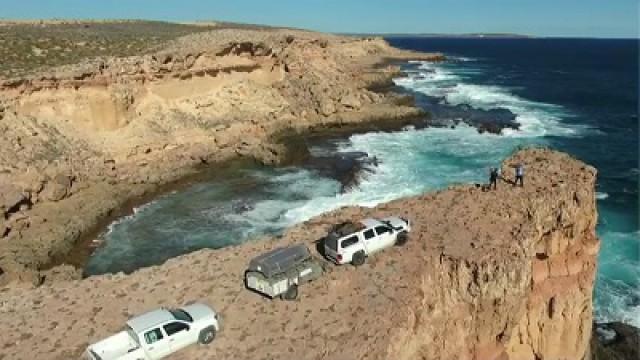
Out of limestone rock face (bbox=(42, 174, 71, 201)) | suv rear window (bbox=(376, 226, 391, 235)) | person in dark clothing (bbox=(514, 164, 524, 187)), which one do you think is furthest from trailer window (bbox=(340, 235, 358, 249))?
limestone rock face (bbox=(42, 174, 71, 201))

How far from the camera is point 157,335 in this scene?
706 inches

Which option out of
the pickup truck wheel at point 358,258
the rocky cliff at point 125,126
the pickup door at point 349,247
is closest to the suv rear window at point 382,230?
the pickup door at point 349,247

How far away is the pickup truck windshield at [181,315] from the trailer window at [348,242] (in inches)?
233

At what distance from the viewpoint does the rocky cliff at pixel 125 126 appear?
131ft

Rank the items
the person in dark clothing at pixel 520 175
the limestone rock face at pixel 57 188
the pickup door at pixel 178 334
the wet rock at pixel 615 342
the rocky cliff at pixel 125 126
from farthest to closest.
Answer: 1. the limestone rock face at pixel 57 188
2. the rocky cliff at pixel 125 126
3. the wet rock at pixel 615 342
4. the person in dark clothing at pixel 520 175
5. the pickup door at pixel 178 334

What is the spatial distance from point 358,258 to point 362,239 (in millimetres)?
675

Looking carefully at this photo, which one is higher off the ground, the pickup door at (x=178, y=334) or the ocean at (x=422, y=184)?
the pickup door at (x=178, y=334)

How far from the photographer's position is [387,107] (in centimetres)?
7912

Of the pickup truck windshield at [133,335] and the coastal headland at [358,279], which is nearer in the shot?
the pickup truck windshield at [133,335]

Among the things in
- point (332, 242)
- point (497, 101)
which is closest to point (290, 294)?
point (332, 242)

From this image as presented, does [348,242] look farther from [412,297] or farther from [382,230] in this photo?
[412,297]

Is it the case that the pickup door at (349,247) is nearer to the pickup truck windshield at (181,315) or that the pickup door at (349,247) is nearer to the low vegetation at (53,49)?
the pickup truck windshield at (181,315)

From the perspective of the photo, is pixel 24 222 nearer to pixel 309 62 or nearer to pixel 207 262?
pixel 207 262

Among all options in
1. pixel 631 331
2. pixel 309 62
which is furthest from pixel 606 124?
pixel 631 331
